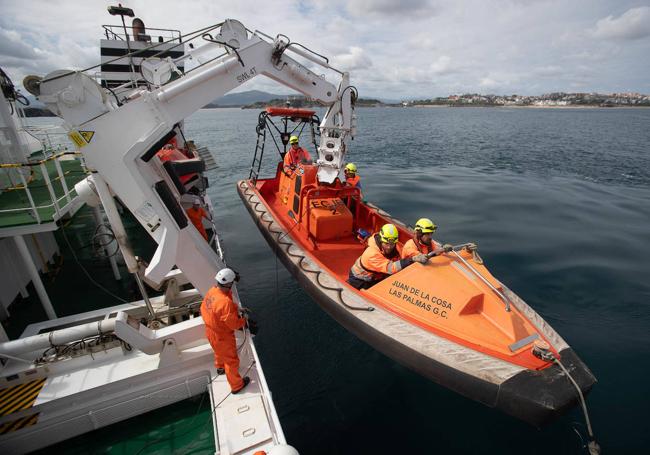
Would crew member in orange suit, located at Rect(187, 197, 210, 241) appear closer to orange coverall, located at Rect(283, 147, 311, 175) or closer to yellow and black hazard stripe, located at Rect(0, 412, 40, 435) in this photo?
yellow and black hazard stripe, located at Rect(0, 412, 40, 435)

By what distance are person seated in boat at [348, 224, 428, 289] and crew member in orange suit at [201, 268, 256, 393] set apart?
186 centimetres

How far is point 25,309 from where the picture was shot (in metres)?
4.86

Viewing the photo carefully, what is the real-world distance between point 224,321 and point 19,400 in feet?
7.37

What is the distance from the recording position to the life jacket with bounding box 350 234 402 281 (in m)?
4.16

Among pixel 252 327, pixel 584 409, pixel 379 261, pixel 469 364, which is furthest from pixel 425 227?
pixel 252 327

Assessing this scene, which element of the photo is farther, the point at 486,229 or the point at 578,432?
Result: the point at 486,229

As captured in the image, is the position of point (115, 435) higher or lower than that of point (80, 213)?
lower

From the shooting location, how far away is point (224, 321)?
9.87 ft

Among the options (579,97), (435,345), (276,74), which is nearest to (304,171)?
(276,74)

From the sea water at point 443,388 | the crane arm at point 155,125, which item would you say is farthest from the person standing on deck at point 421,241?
the crane arm at point 155,125

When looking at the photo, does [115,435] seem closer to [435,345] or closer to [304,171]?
[435,345]

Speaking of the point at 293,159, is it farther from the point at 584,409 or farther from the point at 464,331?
the point at 584,409

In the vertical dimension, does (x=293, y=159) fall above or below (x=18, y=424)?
above

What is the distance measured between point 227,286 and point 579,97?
160371mm
